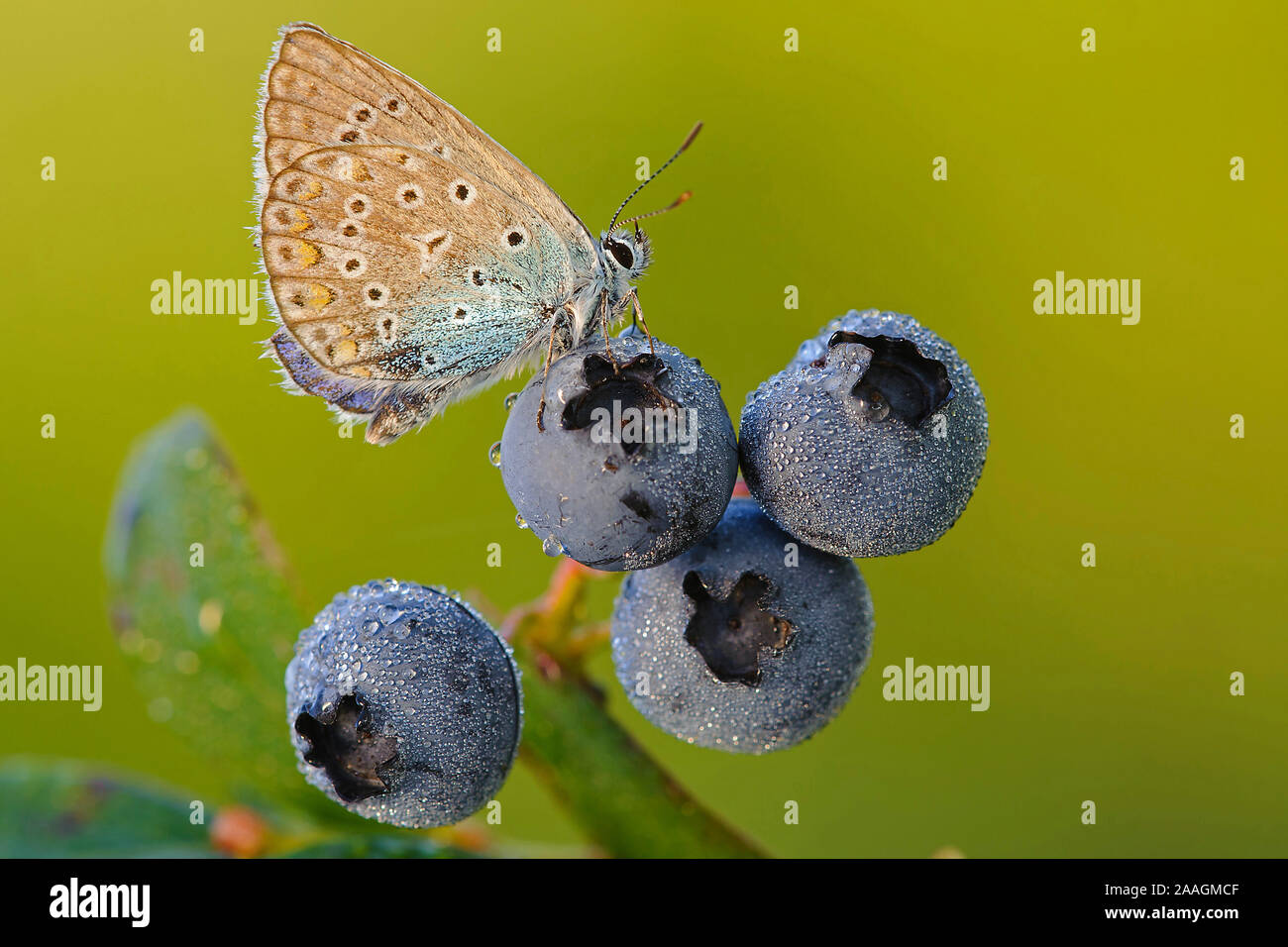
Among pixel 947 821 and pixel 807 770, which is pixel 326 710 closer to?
pixel 807 770

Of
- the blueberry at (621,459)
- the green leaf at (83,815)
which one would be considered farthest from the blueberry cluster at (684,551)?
the green leaf at (83,815)

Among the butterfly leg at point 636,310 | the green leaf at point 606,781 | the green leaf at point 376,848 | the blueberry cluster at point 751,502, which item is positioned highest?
the butterfly leg at point 636,310

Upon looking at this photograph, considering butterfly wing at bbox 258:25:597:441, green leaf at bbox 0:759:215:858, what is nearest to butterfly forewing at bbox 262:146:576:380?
butterfly wing at bbox 258:25:597:441

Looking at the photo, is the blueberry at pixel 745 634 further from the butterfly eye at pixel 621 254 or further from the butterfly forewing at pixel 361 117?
the butterfly forewing at pixel 361 117

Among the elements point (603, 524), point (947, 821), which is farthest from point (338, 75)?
point (947, 821)

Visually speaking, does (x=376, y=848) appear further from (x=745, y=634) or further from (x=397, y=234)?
(x=397, y=234)

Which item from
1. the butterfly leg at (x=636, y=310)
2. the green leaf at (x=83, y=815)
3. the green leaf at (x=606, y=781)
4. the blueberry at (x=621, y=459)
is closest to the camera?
the blueberry at (x=621, y=459)

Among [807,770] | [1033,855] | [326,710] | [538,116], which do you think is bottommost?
[1033,855]

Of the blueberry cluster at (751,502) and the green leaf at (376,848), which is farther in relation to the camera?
the green leaf at (376,848)
